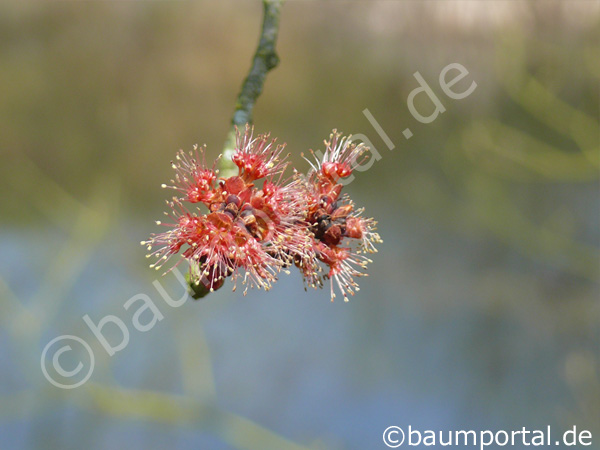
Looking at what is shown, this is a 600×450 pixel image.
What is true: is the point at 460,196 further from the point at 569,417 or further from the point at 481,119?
the point at 569,417

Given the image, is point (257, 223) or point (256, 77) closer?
point (257, 223)

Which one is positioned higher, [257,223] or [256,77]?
[256,77]

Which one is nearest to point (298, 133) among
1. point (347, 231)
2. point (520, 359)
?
point (520, 359)

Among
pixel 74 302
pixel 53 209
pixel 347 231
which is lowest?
pixel 347 231

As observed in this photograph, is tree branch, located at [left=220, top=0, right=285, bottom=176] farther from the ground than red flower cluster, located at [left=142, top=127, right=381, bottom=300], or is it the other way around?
tree branch, located at [left=220, top=0, right=285, bottom=176]

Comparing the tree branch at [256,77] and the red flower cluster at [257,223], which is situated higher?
the tree branch at [256,77]

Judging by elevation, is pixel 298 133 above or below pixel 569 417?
above

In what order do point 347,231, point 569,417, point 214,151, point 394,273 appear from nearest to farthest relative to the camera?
1. point 347,231
2. point 214,151
3. point 569,417
4. point 394,273

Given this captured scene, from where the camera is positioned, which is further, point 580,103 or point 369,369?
point 369,369
